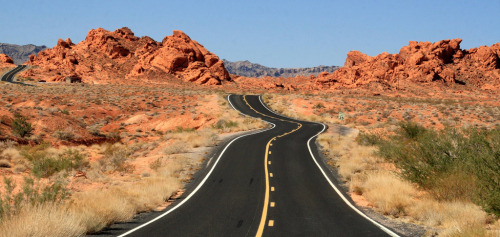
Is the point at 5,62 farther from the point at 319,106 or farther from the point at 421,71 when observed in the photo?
the point at 421,71

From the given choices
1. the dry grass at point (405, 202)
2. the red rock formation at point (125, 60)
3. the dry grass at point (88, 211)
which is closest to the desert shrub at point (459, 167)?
the dry grass at point (405, 202)

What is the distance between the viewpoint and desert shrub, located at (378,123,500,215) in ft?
33.3

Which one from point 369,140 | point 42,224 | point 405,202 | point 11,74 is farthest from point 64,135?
point 11,74

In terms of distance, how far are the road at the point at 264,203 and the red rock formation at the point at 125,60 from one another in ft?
263

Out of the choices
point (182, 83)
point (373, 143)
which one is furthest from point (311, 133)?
point (182, 83)

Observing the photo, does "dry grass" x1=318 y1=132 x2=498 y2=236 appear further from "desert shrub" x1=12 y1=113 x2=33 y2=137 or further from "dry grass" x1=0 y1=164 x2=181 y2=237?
"desert shrub" x1=12 y1=113 x2=33 y2=137

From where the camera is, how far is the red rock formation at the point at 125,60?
99062mm

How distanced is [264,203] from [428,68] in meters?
104

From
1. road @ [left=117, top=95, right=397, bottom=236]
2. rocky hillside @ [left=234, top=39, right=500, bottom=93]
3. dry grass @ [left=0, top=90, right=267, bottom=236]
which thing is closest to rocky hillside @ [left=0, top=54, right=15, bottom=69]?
rocky hillside @ [left=234, top=39, right=500, bottom=93]

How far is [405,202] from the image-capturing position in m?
13.0

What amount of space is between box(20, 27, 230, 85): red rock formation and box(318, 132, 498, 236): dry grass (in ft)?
271

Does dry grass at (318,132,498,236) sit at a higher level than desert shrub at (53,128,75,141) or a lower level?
lower

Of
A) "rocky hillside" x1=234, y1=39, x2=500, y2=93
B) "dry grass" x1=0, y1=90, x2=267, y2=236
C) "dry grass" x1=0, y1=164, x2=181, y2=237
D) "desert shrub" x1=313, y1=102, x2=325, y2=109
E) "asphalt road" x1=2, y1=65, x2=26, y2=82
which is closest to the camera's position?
"dry grass" x1=0, y1=164, x2=181, y2=237

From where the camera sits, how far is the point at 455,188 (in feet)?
41.7
